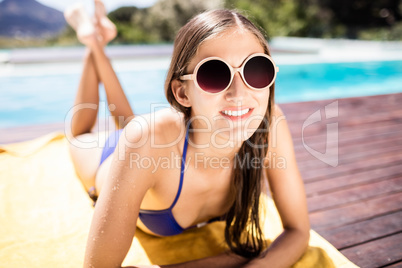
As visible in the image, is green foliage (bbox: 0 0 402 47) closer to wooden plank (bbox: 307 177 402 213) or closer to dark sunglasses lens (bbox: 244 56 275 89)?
wooden plank (bbox: 307 177 402 213)

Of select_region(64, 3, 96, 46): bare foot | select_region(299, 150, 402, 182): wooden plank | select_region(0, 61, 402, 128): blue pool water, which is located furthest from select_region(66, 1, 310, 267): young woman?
select_region(0, 61, 402, 128): blue pool water

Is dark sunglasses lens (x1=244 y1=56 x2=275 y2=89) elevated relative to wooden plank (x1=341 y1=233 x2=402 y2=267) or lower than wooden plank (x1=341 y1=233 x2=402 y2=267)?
elevated

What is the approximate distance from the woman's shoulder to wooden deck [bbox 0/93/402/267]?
1250 millimetres

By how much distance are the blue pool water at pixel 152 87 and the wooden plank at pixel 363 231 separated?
5.57 metres

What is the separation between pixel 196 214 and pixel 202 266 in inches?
11.4

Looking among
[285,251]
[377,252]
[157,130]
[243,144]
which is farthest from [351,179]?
[157,130]

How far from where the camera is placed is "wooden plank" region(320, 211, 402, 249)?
1.97 meters

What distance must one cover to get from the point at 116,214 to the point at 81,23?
8.41ft

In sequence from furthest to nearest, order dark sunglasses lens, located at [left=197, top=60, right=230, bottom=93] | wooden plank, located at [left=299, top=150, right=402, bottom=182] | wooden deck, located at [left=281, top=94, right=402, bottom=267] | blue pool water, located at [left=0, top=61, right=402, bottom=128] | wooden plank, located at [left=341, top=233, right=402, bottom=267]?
blue pool water, located at [left=0, top=61, right=402, bottom=128] → wooden plank, located at [left=299, top=150, right=402, bottom=182] → wooden deck, located at [left=281, top=94, right=402, bottom=267] → wooden plank, located at [left=341, top=233, right=402, bottom=267] → dark sunglasses lens, located at [left=197, top=60, right=230, bottom=93]

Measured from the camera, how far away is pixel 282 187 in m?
1.74

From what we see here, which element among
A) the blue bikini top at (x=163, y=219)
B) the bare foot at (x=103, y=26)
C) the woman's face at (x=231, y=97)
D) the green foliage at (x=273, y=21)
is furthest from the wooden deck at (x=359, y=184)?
the green foliage at (x=273, y=21)

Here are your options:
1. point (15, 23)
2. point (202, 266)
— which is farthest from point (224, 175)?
point (15, 23)

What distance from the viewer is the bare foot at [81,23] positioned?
2.98 meters

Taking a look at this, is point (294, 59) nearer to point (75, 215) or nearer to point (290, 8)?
point (290, 8)
